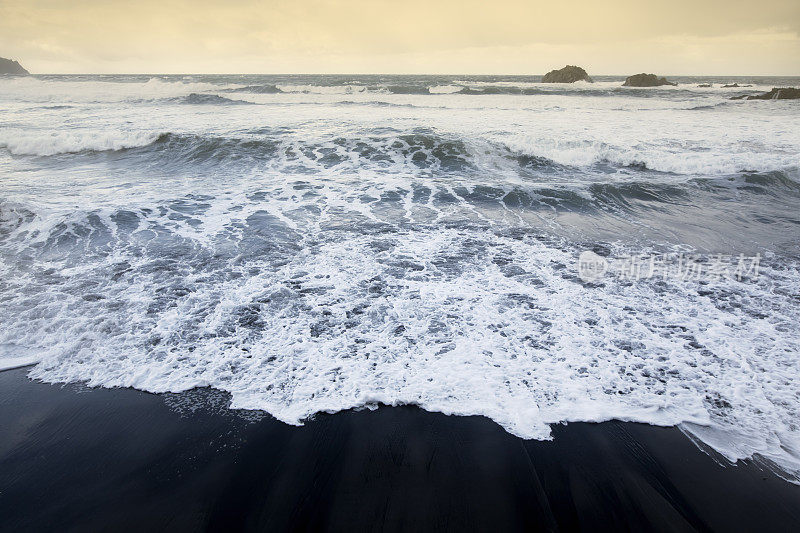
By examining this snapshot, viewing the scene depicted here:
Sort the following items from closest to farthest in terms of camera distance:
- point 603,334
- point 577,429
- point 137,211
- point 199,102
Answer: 1. point 577,429
2. point 603,334
3. point 137,211
4. point 199,102

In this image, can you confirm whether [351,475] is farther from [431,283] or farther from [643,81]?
[643,81]

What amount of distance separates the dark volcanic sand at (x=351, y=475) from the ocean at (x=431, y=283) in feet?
0.63

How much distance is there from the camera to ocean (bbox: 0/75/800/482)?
3.33 metres

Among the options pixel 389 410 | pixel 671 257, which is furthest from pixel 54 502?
pixel 671 257

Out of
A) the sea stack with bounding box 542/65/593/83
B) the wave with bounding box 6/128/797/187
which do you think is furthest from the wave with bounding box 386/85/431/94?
the sea stack with bounding box 542/65/593/83

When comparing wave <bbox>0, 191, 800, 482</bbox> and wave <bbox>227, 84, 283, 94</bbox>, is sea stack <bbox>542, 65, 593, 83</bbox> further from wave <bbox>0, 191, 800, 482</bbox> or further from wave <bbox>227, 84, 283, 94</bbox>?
wave <bbox>0, 191, 800, 482</bbox>

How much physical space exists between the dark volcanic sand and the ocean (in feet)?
0.63

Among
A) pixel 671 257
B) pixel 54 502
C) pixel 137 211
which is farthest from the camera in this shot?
pixel 137 211

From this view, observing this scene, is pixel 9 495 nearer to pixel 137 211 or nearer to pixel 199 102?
pixel 137 211

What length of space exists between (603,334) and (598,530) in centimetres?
216

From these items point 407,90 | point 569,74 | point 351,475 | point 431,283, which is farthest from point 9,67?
point 351,475

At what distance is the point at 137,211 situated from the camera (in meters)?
7.76

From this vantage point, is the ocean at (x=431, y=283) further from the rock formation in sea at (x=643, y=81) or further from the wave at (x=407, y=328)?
the rock formation in sea at (x=643, y=81)

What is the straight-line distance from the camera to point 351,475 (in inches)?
104
